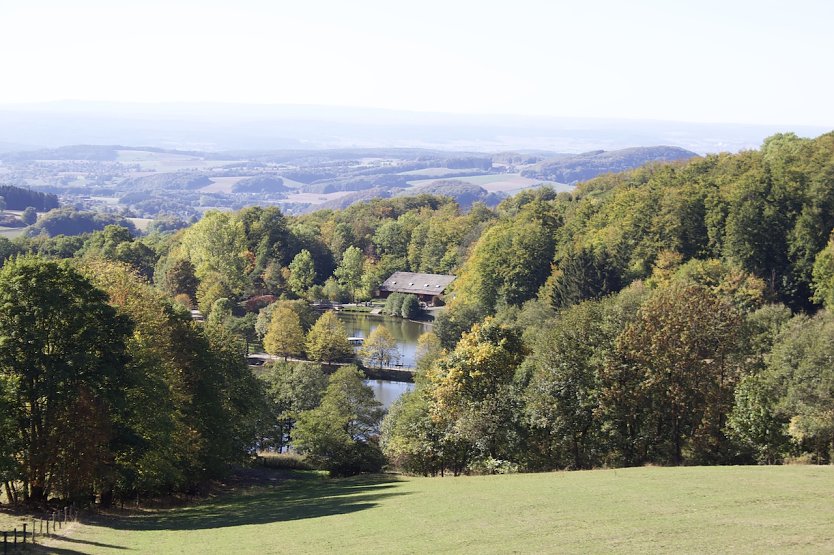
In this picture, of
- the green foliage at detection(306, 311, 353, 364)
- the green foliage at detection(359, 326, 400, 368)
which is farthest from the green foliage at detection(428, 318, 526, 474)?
the green foliage at detection(359, 326, 400, 368)

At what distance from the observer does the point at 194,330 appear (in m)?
37.9

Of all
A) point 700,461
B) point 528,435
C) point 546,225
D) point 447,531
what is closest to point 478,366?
point 528,435

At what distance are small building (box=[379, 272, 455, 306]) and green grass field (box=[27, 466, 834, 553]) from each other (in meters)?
73.0

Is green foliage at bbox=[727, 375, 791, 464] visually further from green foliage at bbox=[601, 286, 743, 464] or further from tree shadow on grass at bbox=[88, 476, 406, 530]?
tree shadow on grass at bbox=[88, 476, 406, 530]

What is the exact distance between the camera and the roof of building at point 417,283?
105 metres

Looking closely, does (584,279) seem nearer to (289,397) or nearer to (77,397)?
(289,397)

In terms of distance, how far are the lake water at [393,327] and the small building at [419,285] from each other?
6.79m

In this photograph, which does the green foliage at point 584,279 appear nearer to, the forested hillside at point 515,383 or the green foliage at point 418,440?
the forested hillside at point 515,383

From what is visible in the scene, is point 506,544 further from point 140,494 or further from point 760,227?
point 760,227

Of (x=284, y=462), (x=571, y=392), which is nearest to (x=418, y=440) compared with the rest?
(x=571, y=392)

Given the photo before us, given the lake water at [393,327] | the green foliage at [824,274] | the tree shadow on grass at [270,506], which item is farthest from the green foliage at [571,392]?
the lake water at [393,327]

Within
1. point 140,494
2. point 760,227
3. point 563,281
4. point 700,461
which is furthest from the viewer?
point 563,281

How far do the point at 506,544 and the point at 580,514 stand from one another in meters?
3.18

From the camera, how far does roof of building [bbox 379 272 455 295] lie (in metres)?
105
